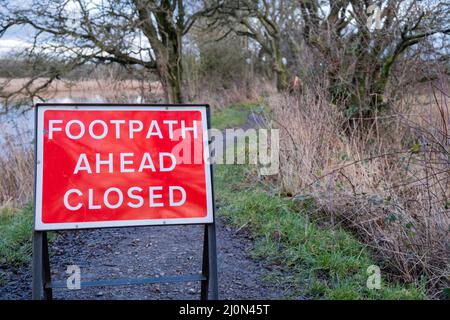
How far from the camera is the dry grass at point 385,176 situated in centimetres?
390

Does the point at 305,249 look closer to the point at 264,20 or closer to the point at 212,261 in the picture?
the point at 212,261

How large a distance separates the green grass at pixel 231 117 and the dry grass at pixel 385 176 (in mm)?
6698

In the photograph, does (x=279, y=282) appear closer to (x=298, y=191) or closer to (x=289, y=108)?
(x=298, y=191)

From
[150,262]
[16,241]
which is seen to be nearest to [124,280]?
[150,262]

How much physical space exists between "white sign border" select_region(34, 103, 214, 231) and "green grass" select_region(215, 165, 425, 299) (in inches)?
45.3

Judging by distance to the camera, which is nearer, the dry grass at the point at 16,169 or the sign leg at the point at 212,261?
the sign leg at the point at 212,261

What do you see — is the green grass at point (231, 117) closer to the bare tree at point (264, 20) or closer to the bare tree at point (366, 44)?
the bare tree at point (264, 20)

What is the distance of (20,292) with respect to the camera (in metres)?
3.53

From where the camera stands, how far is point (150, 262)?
13.3 feet

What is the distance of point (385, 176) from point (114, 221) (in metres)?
3.40

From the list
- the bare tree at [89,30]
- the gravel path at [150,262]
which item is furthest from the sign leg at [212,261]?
the bare tree at [89,30]

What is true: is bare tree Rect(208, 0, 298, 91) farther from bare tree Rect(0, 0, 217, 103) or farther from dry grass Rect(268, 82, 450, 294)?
dry grass Rect(268, 82, 450, 294)

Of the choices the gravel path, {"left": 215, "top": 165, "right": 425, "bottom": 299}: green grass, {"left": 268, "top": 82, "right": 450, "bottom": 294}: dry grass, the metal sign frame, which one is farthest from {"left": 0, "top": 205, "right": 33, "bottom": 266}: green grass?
{"left": 268, "top": 82, "right": 450, "bottom": 294}: dry grass

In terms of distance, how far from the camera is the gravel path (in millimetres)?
3504
